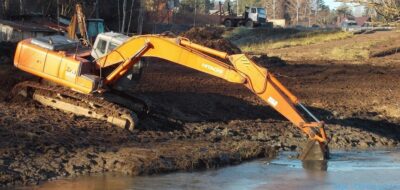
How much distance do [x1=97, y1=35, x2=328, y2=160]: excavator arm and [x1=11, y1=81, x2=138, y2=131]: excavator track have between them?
112 cm

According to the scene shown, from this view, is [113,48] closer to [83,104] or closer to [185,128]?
[83,104]

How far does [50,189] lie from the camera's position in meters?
11.9

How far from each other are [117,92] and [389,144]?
6874 mm

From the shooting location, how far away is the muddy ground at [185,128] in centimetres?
1378

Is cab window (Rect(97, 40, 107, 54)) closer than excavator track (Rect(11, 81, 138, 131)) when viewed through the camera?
No

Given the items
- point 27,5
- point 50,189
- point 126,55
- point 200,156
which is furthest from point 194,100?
point 27,5

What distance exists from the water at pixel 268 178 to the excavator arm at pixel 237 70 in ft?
2.19

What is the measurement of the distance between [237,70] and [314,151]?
226 cm

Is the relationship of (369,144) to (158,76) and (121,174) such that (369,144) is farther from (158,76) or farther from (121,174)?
(158,76)

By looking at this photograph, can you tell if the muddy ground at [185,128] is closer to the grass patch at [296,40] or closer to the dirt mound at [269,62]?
the dirt mound at [269,62]

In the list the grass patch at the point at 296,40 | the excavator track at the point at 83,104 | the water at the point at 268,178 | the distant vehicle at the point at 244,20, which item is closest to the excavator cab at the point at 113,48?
the excavator track at the point at 83,104

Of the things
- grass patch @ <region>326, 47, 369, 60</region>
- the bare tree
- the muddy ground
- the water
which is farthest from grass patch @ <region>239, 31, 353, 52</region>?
the bare tree

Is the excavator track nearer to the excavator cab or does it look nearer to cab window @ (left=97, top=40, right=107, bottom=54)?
Result: the excavator cab

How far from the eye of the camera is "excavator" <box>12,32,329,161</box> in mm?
15539
